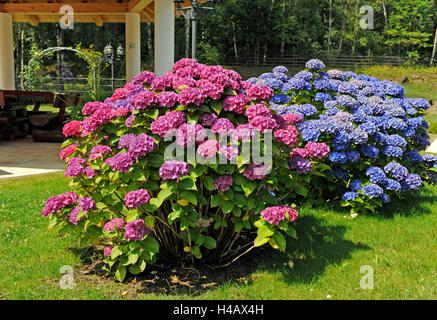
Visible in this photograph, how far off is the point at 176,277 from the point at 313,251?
3.56 ft

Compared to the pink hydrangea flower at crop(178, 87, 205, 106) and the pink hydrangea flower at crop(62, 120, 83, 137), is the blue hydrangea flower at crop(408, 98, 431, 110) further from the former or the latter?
the pink hydrangea flower at crop(62, 120, 83, 137)

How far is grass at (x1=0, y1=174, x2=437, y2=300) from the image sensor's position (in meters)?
2.94

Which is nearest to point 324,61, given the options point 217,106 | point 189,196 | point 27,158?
point 27,158

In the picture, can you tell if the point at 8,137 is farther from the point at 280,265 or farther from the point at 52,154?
the point at 280,265

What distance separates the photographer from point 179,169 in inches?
108

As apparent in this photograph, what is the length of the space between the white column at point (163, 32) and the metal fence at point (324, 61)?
25220 mm

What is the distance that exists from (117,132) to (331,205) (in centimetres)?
240

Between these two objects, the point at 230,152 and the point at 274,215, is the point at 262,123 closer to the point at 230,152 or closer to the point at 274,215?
the point at 230,152

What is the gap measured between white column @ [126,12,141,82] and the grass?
9.21 meters

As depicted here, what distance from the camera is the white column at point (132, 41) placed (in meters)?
12.9

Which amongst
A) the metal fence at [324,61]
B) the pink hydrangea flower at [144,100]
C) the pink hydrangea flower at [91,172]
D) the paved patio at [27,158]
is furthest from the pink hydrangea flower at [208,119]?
the metal fence at [324,61]

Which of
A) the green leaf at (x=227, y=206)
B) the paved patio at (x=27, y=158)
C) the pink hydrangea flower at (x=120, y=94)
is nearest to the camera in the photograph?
the green leaf at (x=227, y=206)

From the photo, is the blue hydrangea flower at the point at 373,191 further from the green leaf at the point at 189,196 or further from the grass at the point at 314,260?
the green leaf at the point at 189,196

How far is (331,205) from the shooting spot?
463cm
